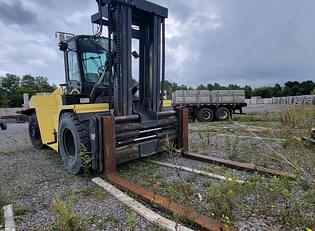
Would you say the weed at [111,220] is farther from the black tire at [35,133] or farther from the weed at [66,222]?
the black tire at [35,133]

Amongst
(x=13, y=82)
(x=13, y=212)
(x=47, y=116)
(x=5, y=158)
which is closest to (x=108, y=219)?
(x=13, y=212)

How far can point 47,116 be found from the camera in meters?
5.50

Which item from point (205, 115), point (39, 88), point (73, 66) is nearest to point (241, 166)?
point (73, 66)

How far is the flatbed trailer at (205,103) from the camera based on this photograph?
15.2 metres

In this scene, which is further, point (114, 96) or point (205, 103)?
point (205, 103)

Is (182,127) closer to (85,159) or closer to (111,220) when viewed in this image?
(85,159)

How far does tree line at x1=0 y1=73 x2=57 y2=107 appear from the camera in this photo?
4462 cm

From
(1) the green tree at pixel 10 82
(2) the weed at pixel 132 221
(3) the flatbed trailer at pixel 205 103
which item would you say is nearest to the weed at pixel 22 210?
(2) the weed at pixel 132 221

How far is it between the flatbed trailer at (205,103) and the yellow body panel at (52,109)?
32.5 ft

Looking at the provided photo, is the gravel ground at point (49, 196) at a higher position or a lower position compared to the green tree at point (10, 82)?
lower

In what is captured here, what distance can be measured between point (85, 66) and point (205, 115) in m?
11.5

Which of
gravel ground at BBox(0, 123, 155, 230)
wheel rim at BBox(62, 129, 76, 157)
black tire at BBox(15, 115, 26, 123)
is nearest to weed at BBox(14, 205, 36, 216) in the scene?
gravel ground at BBox(0, 123, 155, 230)

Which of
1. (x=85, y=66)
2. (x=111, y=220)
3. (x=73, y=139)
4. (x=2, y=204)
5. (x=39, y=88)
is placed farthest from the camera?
(x=39, y=88)

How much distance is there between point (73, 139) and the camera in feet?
14.1
